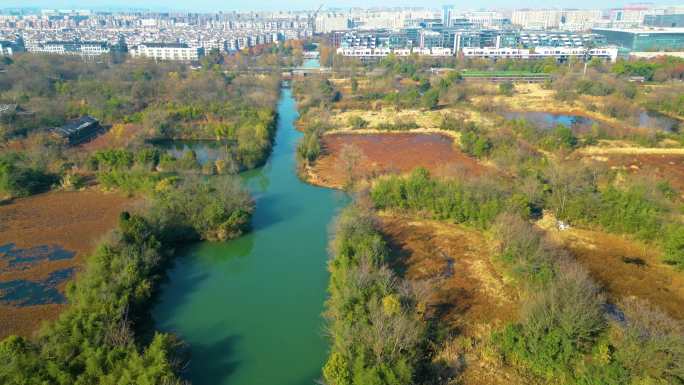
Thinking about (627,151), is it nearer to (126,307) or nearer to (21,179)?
(126,307)

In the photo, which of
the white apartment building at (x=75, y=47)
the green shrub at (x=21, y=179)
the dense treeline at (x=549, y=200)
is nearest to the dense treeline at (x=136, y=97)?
the green shrub at (x=21, y=179)

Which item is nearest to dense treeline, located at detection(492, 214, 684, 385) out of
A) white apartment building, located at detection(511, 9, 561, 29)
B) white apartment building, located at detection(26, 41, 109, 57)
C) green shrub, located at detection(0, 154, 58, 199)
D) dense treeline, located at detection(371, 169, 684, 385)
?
dense treeline, located at detection(371, 169, 684, 385)

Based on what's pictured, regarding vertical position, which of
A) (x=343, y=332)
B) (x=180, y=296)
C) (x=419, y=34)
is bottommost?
(x=180, y=296)

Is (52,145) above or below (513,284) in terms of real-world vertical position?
above

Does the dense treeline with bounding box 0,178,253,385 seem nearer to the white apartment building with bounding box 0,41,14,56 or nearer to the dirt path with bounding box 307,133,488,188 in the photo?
the dirt path with bounding box 307,133,488,188

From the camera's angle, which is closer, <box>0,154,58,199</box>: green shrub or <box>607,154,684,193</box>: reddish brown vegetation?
<box>0,154,58,199</box>: green shrub

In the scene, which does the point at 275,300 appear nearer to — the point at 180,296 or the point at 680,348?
the point at 180,296

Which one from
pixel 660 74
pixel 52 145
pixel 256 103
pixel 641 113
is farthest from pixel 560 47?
pixel 52 145
